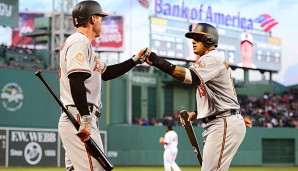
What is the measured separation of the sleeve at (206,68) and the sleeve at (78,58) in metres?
1.40

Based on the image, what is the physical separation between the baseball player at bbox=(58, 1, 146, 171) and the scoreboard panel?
32.3 m

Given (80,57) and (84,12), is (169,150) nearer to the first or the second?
(84,12)

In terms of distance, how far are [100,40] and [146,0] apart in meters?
7.26

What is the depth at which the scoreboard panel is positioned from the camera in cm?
3869

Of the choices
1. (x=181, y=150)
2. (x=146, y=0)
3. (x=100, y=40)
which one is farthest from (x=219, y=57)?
(x=100, y=40)

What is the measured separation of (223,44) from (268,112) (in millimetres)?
6268

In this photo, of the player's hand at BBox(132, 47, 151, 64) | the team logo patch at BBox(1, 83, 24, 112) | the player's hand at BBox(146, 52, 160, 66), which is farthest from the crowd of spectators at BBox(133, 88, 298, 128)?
the player's hand at BBox(146, 52, 160, 66)

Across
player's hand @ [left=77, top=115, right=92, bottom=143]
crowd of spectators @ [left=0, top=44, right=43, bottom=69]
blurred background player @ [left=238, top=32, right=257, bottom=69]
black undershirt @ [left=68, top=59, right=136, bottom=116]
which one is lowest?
player's hand @ [left=77, top=115, right=92, bottom=143]

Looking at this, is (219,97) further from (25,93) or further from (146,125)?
(146,125)

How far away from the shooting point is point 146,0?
125 feet

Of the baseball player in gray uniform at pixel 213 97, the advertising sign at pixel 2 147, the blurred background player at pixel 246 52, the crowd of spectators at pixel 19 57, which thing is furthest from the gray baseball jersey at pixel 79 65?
the blurred background player at pixel 246 52

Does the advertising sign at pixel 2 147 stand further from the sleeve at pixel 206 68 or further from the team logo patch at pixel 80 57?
the team logo patch at pixel 80 57

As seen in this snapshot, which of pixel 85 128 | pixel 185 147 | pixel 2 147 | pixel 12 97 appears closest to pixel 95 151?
pixel 85 128

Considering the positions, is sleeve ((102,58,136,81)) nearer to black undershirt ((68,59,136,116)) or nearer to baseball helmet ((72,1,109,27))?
baseball helmet ((72,1,109,27))
